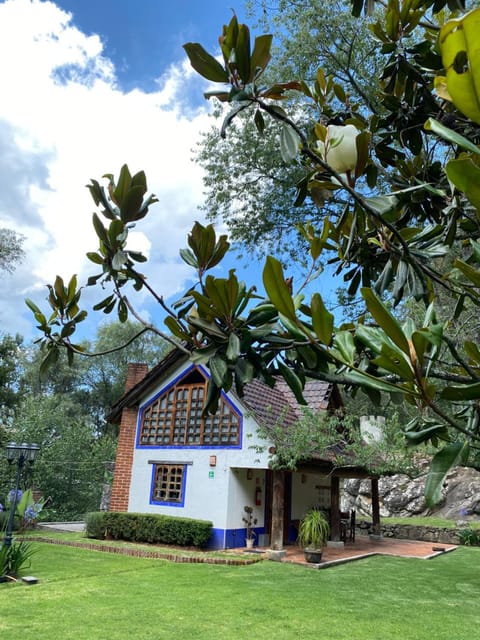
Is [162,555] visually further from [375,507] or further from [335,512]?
[375,507]

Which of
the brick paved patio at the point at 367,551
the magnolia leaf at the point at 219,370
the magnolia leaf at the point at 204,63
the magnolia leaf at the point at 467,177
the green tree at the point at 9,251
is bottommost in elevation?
the brick paved patio at the point at 367,551

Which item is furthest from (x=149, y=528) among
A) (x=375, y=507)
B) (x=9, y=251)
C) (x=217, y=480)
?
(x=9, y=251)

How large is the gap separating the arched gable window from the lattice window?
59 centimetres

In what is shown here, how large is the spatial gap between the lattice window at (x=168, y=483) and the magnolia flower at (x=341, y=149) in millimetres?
10941

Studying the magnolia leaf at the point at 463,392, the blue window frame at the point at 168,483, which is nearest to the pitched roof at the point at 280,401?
the blue window frame at the point at 168,483

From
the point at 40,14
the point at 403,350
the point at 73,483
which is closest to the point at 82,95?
the point at 40,14

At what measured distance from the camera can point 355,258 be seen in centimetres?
202

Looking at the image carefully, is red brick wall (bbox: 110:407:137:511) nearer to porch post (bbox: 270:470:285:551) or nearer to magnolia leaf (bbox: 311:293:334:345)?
porch post (bbox: 270:470:285:551)

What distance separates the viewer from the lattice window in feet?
37.2

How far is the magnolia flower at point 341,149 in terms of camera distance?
1167 mm

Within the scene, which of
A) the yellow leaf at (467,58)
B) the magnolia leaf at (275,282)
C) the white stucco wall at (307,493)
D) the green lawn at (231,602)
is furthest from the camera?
the white stucco wall at (307,493)

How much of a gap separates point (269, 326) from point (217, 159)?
10.9 m

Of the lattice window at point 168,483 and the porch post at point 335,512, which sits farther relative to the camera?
the porch post at point 335,512

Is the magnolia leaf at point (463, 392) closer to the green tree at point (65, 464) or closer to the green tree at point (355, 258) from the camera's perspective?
the green tree at point (355, 258)
